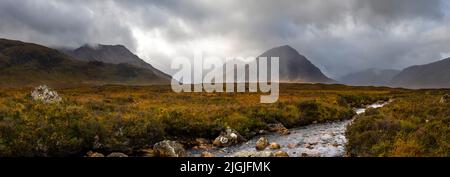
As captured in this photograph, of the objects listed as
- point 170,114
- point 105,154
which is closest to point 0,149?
point 105,154

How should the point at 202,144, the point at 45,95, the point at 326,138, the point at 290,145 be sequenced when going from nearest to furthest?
the point at 290,145
the point at 202,144
the point at 326,138
the point at 45,95

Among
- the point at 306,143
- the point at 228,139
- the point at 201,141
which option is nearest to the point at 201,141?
the point at 201,141

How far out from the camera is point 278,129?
28.8m

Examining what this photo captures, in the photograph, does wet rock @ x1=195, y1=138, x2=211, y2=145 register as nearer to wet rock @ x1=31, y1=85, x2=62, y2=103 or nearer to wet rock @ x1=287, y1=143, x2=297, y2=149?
wet rock @ x1=287, y1=143, x2=297, y2=149

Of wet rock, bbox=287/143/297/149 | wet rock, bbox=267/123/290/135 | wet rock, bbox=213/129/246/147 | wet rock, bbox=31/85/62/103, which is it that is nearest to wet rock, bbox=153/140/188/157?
wet rock, bbox=213/129/246/147

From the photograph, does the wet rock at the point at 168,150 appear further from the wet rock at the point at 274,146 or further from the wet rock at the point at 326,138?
the wet rock at the point at 326,138

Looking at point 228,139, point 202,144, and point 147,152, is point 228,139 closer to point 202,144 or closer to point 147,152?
point 202,144

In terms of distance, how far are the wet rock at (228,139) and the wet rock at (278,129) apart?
4144mm

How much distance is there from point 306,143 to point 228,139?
4.33 metres

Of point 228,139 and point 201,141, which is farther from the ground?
point 228,139

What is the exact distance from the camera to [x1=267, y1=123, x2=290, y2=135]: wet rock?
91.6 feet
